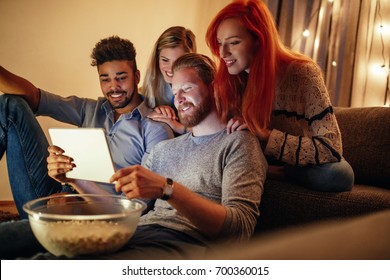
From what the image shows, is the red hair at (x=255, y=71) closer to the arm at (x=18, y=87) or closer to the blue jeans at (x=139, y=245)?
the blue jeans at (x=139, y=245)

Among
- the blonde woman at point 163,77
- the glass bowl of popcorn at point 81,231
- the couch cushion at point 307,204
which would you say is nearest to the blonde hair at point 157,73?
the blonde woman at point 163,77

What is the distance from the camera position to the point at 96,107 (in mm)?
1140

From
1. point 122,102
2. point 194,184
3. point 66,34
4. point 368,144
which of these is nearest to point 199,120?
point 194,184

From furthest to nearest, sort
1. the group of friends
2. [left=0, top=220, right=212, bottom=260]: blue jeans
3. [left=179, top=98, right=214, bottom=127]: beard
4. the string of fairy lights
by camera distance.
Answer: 1. the string of fairy lights
2. [left=179, top=98, right=214, bottom=127]: beard
3. the group of friends
4. [left=0, top=220, right=212, bottom=260]: blue jeans

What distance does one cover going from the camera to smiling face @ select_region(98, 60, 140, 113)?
1.12m

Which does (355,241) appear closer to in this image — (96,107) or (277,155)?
(277,155)

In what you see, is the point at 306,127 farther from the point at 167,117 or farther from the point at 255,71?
the point at 167,117

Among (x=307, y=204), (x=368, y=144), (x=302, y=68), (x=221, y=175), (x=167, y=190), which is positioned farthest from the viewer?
(x=368, y=144)

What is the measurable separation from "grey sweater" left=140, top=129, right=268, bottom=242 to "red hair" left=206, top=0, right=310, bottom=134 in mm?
132

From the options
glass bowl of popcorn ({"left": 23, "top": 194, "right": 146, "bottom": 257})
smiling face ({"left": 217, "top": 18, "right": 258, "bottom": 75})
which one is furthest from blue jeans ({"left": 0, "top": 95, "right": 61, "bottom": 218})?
smiling face ({"left": 217, "top": 18, "right": 258, "bottom": 75})

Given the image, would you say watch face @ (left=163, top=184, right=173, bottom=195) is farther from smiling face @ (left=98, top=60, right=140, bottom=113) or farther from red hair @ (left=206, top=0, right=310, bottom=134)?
smiling face @ (left=98, top=60, right=140, bottom=113)

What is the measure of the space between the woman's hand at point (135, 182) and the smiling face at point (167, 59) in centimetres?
50

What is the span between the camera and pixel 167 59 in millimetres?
1198

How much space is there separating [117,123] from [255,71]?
41cm
